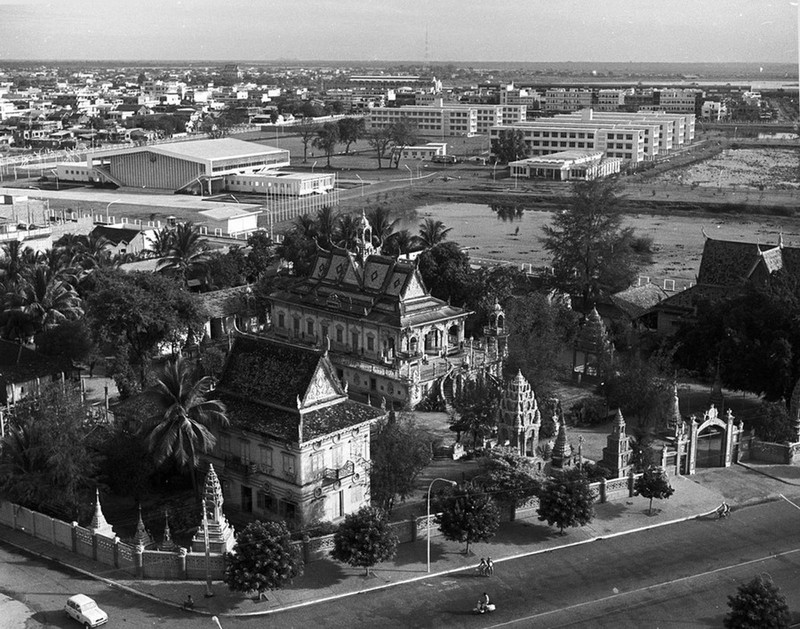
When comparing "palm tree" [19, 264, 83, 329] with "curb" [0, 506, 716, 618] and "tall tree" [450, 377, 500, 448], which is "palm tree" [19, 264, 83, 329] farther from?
"tall tree" [450, 377, 500, 448]

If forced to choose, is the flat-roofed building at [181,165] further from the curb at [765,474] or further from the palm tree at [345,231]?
the curb at [765,474]

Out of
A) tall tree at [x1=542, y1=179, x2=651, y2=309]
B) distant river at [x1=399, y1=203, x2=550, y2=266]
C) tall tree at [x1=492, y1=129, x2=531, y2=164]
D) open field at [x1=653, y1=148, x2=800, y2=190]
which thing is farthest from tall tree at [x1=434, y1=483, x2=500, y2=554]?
tall tree at [x1=492, y1=129, x2=531, y2=164]

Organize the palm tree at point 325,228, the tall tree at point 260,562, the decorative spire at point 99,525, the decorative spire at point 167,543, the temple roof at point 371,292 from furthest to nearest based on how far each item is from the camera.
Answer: the palm tree at point 325,228
the temple roof at point 371,292
the decorative spire at point 99,525
the decorative spire at point 167,543
the tall tree at point 260,562

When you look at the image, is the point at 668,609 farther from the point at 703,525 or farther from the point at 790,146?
the point at 790,146

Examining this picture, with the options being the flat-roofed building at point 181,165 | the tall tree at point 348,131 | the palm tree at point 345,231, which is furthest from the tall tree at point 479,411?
the tall tree at point 348,131

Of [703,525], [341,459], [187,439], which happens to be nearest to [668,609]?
[703,525]
